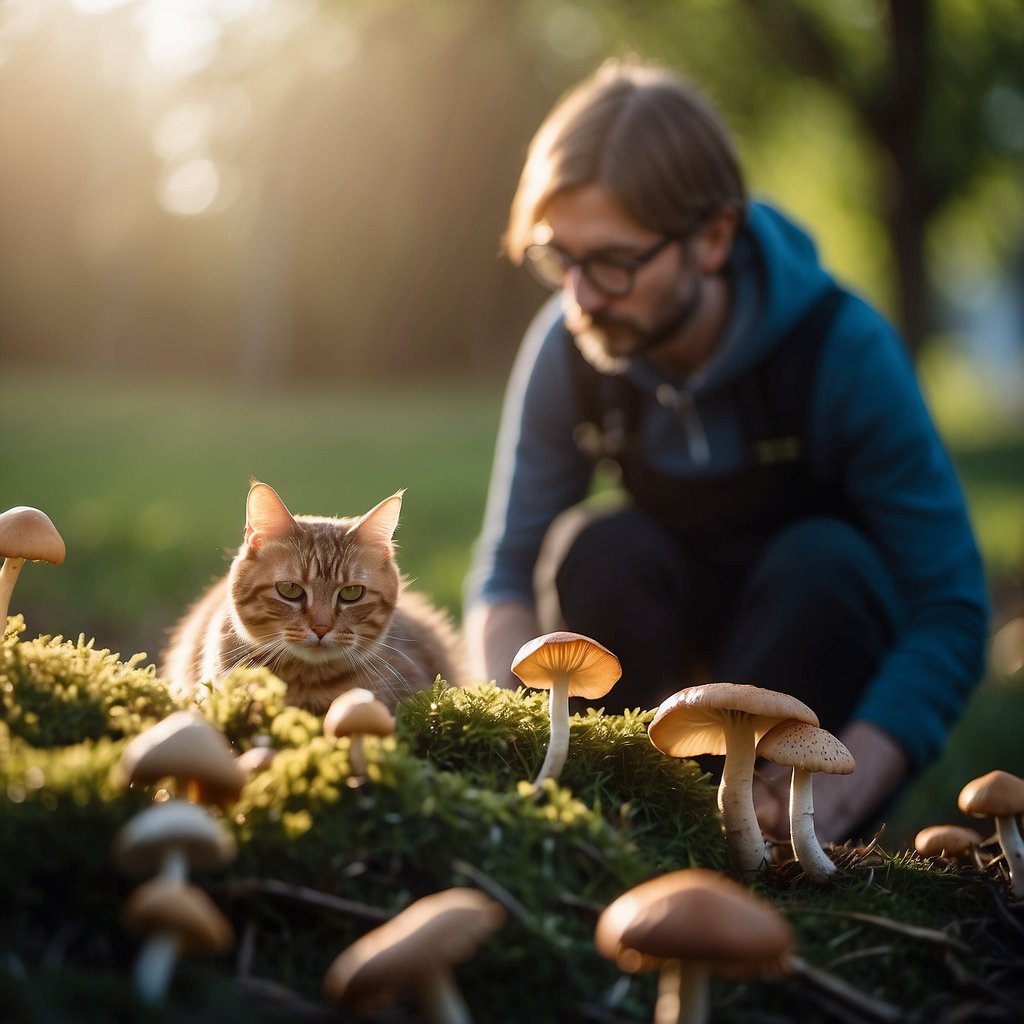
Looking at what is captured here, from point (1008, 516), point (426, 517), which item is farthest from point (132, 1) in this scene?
point (1008, 516)

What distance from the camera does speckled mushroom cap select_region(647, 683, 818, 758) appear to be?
4.91 ft

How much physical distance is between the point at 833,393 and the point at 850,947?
1933 mm

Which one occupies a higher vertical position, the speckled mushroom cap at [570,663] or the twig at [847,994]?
the speckled mushroom cap at [570,663]

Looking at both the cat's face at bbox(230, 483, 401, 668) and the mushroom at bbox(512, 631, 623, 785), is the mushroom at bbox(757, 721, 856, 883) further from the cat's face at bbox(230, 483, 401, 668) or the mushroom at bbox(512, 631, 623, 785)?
the cat's face at bbox(230, 483, 401, 668)

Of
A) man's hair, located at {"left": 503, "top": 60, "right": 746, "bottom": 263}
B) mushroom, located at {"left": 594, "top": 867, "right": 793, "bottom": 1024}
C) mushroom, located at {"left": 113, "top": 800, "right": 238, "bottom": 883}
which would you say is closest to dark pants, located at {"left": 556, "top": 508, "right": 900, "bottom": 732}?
man's hair, located at {"left": 503, "top": 60, "right": 746, "bottom": 263}

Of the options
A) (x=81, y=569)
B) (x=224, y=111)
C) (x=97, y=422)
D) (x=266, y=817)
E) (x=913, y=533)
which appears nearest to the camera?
(x=266, y=817)

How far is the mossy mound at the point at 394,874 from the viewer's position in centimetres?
118

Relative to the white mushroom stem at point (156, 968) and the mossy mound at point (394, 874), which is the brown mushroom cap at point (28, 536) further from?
the white mushroom stem at point (156, 968)

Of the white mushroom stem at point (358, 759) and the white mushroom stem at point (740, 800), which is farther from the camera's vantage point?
the white mushroom stem at point (740, 800)

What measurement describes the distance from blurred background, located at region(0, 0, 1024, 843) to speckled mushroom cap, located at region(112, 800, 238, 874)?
2.61 m

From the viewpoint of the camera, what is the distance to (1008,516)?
919 centimetres

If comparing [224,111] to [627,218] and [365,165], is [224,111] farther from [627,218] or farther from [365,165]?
[627,218]

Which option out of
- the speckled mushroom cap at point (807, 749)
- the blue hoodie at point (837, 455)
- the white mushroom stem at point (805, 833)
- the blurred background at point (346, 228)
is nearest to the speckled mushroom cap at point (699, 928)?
the speckled mushroom cap at point (807, 749)

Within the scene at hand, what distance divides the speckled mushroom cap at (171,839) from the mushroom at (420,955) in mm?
182
